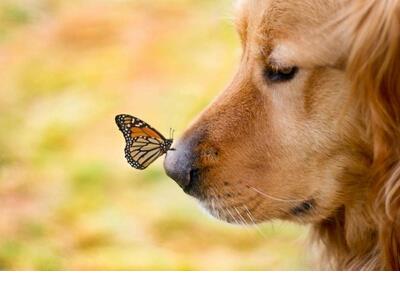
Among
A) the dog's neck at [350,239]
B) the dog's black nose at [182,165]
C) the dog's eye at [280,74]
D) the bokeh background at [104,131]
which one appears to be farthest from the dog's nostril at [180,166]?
the bokeh background at [104,131]

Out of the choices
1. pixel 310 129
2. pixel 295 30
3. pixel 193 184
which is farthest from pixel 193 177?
pixel 295 30

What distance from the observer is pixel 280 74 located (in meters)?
2.22

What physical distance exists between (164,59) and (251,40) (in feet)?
9.81

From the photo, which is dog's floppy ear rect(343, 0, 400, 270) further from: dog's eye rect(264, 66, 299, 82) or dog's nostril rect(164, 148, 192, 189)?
dog's nostril rect(164, 148, 192, 189)

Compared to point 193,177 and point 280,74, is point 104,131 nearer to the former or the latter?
point 193,177

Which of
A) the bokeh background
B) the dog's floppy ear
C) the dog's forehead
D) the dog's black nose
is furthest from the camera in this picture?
the bokeh background

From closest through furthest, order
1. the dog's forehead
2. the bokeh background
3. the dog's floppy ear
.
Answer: the dog's floppy ear → the dog's forehead → the bokeh background

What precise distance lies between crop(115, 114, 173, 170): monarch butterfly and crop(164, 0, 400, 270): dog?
0.30ft

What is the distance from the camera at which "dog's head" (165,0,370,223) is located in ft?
7.11

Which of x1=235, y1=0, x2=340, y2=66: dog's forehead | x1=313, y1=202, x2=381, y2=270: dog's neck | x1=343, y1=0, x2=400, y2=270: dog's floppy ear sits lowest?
x1=313, y1=202, x2=381, y2=270: dog's neck

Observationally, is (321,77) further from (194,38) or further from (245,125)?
(194,38)

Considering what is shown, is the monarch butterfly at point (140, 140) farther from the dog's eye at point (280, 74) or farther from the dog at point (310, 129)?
the dog's eye at point (280, 74)

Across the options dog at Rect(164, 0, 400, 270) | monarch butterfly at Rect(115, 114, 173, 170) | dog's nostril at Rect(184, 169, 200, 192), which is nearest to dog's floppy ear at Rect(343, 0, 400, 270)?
dog at Rect(164, 0, 400, 270)
